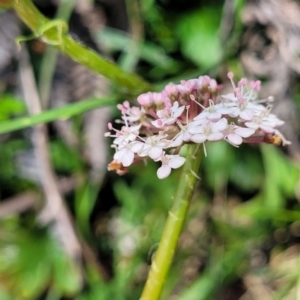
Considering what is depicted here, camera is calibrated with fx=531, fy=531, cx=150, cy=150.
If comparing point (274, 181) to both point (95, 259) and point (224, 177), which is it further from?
point (95, 259)

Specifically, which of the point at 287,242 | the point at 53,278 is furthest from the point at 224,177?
the point at 53,278

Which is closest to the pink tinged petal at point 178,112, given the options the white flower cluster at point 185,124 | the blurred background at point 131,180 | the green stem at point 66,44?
the white flower cluster at point 185,124

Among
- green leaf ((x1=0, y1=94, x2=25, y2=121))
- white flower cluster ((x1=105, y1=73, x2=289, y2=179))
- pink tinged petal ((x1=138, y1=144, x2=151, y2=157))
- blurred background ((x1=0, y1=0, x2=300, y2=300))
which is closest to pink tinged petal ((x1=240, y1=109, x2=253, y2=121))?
white flower cluster ((x1=105, y1=73, x2=289, y2=179))

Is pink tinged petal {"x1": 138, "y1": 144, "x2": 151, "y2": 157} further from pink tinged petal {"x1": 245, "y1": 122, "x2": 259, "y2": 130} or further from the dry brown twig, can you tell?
the dry brown twig

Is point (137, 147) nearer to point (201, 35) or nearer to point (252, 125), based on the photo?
point (252, 125)

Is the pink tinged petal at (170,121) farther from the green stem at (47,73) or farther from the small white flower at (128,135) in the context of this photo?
the green stem at (47,73)

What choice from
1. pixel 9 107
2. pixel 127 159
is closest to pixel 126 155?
pixel 127 159

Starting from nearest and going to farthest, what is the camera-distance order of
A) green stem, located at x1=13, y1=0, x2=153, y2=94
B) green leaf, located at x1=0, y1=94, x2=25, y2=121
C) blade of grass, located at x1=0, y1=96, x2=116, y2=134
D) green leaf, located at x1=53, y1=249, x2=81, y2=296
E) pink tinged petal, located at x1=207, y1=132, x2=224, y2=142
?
pink tinged petal, located at x1=207, y1=132, x2=224, y2=142, green stem, located at x1=13, y1=0, x2=153, y2=94, blade of grass, located at x1=0, y1=96, x2=116, y2=134, green leaf, located at x1=0, y1=94, x2=25, y2=121, green leaf, located at x1=53, y1=249, x2=81, y2=296
